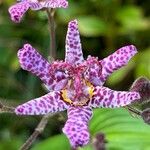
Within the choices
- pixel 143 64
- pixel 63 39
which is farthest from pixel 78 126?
pixel 63 39

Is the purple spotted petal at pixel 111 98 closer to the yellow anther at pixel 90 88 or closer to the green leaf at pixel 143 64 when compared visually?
the yellow anther at pixel 90 88

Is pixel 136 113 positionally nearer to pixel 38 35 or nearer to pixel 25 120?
pixel 25 120

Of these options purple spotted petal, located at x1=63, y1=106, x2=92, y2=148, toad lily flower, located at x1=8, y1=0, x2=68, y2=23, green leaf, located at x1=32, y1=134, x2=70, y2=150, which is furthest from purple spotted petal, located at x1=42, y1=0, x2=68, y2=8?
green leaf, located at x1=32, y1=134, x2=70, y2=150

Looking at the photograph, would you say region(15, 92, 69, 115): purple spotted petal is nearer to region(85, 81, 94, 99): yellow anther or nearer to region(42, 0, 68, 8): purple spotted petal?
region(85, 81, 94, 99): yellow anther

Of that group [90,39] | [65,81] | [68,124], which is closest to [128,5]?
[90,39]

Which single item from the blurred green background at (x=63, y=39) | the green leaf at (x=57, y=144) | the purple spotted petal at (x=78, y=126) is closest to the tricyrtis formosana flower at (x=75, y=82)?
the purple spotted petal at (x=78, y=126)

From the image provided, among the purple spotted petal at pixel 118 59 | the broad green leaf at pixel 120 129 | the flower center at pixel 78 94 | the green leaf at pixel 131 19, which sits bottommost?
the broad green leaf at pixel 120 129
